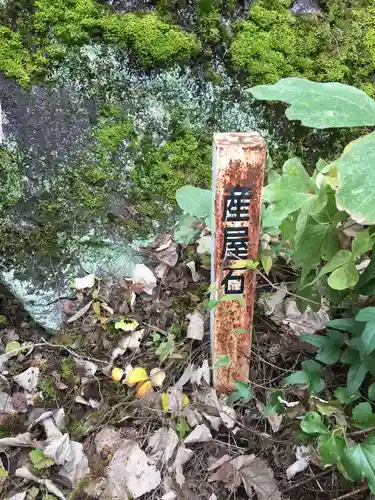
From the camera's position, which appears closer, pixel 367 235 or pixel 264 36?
pixel 367 235

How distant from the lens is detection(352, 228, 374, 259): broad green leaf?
49.7 inches

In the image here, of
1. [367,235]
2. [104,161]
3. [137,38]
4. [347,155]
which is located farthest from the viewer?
[104,161]

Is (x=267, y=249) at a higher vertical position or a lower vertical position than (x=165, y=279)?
higher

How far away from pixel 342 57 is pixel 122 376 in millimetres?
1861

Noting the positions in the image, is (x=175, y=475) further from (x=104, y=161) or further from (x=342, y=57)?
(x=342, y=57)

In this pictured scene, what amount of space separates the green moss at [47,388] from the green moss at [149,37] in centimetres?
160

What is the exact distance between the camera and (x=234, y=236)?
1.80m

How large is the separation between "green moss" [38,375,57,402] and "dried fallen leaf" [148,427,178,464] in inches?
21.3

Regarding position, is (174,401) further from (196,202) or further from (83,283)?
(196,202)

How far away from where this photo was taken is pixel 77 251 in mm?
2605

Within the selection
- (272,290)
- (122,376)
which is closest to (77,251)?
(122,376)

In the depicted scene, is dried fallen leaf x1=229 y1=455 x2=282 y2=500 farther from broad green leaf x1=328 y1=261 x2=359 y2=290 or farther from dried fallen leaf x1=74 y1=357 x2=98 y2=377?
broad green leaf x1=328 y1=261 x2=359 y2=290

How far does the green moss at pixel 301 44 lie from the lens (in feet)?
7.73

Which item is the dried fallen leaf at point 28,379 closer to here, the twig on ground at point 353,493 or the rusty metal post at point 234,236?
the rusty metal post at point 234,236
